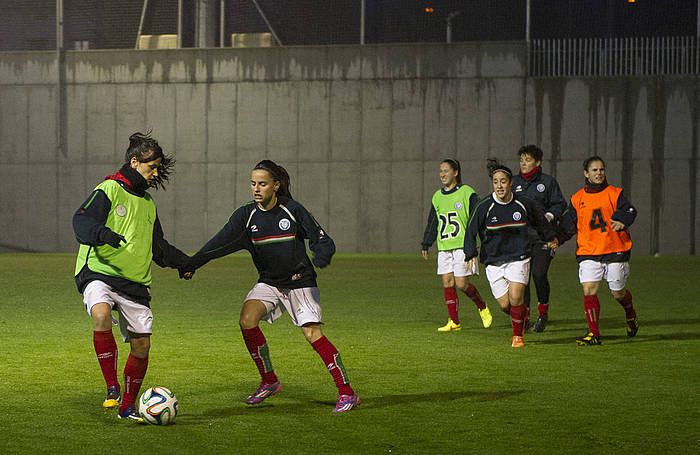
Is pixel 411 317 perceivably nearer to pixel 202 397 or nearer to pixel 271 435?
pixel 202 397

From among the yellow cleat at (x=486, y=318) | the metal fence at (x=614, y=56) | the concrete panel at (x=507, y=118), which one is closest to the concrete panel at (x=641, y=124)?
the metal fence at (x=614, y=56)

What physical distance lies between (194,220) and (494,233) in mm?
23503

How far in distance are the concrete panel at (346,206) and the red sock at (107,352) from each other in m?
25.3

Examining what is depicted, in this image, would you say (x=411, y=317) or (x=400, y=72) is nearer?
(x=411, y=317)

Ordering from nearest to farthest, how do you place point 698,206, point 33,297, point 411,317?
point 411,317 → point 33,297 → point 698,206

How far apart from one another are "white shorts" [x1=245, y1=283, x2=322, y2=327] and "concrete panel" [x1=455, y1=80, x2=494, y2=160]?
24642mm

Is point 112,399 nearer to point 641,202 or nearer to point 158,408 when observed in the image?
point 158,408

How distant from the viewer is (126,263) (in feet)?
24.0

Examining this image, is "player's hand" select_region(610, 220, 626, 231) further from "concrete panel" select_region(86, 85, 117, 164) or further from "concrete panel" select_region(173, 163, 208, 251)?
"concrete panel" select_region(86, 85, 117, 164)

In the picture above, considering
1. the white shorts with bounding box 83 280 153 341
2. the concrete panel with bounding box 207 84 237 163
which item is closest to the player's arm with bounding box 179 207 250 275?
the white shorts with bounding box 83 280 153 341

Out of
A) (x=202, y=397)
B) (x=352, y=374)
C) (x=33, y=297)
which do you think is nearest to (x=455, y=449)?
(x=202, y=397)

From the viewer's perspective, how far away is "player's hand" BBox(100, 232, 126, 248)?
270 inches

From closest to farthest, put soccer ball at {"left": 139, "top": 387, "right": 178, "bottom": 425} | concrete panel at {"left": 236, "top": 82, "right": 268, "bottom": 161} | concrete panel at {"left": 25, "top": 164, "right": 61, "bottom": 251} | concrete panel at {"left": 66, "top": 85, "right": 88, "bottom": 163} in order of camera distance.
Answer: soccer ball at {"left": 139, "top": 387, "right": 178, "bottom": 425} < concrete panel at {"left": 236, "top": 82, "right": 268, "bottom": 161} < concrete panel at {"left": 66, "top": 85, "right": 88, "bottom": 163} < concrete panel at {"left": 25, "top": 164, "right": 61, "bottom": 251}

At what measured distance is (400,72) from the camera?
3275 cm
